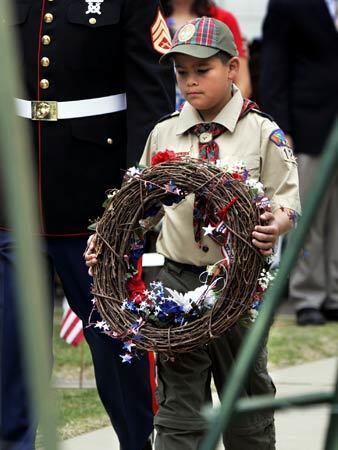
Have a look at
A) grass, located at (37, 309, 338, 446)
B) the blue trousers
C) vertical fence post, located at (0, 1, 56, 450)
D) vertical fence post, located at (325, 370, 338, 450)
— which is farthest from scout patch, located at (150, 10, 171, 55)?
vertical fence post, located at (0, 1, 56, 450)

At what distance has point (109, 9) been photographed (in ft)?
14.7

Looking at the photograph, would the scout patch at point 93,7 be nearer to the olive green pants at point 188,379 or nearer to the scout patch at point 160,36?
the scout patch at point 160,36

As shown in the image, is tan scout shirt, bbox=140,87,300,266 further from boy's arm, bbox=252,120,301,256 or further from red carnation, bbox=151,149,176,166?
red carnation, bbox=151,149,176,166

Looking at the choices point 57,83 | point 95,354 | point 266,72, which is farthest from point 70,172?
point 266,72

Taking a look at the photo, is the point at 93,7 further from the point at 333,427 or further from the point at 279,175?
the point at 333,427

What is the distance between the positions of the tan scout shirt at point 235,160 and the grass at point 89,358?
168 cm

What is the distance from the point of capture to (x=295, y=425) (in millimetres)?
5688

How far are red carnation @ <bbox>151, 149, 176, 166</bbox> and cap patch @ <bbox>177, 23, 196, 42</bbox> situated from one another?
1.29ft

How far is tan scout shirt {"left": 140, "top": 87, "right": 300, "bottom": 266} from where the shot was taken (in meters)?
4.11

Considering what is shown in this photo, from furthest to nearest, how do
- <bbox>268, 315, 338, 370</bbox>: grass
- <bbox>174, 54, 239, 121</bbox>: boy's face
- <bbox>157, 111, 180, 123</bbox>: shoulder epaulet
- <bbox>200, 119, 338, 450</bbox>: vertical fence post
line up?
<bbox>268, 315, 338, 370</bbox>: grass, <bbox>157, 111, 180, 123</bbox>: shoulder epaulet, <bbox>174, 54, 239, 121</bbox>: boy's face, <bbox>200, 119, 338, 450</bbox>: vertical fence post

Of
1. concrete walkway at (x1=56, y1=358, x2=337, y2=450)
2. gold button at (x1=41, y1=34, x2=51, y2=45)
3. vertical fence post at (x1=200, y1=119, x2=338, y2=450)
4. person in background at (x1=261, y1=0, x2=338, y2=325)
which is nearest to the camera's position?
vertical fence post at (x1=200, y1=119, x2=338, y2=450)

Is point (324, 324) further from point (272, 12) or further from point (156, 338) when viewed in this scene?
point (156, 338)

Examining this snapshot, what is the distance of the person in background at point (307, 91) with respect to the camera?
787cm

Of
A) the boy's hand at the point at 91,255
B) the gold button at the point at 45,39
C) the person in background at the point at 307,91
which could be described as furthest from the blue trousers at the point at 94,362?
the person in background at the point at 307,91
